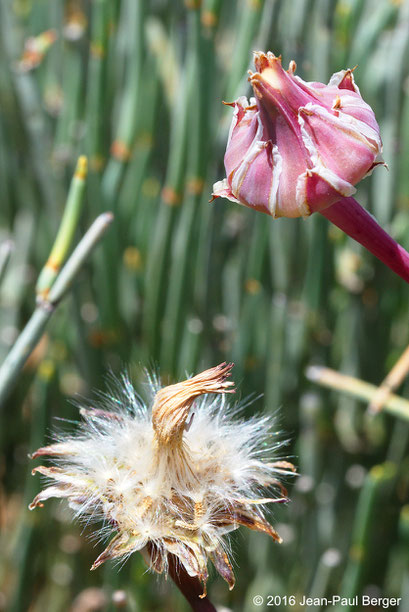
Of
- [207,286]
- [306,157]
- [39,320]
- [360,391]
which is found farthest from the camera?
[207,286]

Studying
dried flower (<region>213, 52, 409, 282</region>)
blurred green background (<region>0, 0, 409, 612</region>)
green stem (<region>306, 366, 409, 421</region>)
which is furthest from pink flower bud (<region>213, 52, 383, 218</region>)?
blurred green background (<region>0, 0, 409, 612</region>)

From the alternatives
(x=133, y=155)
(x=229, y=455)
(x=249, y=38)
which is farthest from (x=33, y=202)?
(x=229, y=455)

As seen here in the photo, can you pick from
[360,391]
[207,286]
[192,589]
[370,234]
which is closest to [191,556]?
[192,589]

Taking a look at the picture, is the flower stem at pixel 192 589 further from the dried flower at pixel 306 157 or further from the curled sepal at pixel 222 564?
the dried flower at pixel 306 157

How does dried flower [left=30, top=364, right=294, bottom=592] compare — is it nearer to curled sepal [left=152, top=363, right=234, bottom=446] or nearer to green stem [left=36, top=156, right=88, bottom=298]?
curled sepal [left=152, top=363, right=234, bottom=446]

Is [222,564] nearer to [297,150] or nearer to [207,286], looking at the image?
[297,150]

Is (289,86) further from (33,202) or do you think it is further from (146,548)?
(33,202)
